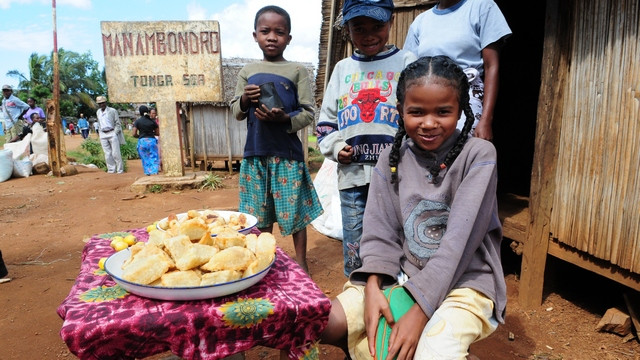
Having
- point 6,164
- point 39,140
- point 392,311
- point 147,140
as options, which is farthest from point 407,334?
point 39,140

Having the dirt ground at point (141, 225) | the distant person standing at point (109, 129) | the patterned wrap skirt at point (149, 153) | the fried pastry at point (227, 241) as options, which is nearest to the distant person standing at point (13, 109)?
the distant person standing at point (109, 129)

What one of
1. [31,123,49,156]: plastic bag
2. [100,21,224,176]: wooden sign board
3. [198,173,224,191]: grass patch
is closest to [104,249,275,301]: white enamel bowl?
[100,21,224,176]: wooden sign board

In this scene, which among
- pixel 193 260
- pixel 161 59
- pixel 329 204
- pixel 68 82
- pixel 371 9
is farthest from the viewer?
pixel 68 82

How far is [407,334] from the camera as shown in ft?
4.21

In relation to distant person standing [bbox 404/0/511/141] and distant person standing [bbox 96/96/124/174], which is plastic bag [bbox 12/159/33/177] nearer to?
distant person standing [bbox 96/96/124/174]

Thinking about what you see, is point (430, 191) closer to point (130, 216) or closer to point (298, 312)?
point (298, 312)

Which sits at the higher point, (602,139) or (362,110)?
(362,110)

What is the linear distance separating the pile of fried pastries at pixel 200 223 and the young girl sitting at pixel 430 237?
565mm

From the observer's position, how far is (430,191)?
1566mm

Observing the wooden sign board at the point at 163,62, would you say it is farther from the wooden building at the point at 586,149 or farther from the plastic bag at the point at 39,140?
the wooden building at the point at 586,149

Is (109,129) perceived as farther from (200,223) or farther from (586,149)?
(586,149)

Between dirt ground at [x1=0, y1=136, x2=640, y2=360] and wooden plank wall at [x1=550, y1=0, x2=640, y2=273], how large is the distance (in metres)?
0.59

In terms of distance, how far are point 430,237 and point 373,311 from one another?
0.38 meters

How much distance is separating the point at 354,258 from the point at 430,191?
0.89m
